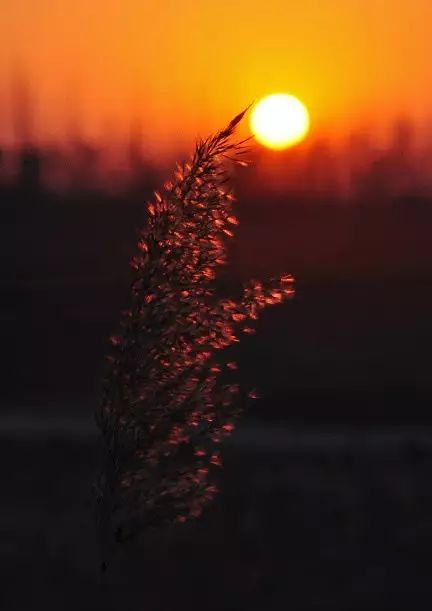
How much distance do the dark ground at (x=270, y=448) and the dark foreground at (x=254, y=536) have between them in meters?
0.02

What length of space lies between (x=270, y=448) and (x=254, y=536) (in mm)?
3341

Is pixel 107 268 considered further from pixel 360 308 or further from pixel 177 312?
pixel 177 312

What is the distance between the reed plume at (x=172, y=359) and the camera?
412cm

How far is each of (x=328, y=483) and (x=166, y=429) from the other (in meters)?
6.38

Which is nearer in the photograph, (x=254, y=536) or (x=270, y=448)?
(x=254, y=536)

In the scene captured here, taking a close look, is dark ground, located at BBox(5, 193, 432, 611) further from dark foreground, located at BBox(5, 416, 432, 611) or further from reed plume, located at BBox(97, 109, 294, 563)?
reed plume, located at BBox(97, 109, 294, 563)

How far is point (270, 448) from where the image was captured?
11.9 m

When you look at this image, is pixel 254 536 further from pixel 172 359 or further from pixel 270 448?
pixel 172 359

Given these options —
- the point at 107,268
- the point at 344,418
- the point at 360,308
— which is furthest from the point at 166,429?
the point at 107,268

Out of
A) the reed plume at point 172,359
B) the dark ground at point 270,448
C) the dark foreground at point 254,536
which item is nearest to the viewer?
the reed plume at point 172,359

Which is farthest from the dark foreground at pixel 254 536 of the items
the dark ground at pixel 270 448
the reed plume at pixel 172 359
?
the reed plume at pixel 172 359

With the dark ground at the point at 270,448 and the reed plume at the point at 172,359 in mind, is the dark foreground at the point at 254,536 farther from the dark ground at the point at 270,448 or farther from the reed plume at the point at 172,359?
the reed plume at the point at 172,359

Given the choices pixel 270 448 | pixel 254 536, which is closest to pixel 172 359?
pixel 254 536

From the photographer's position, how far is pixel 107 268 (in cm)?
2781
